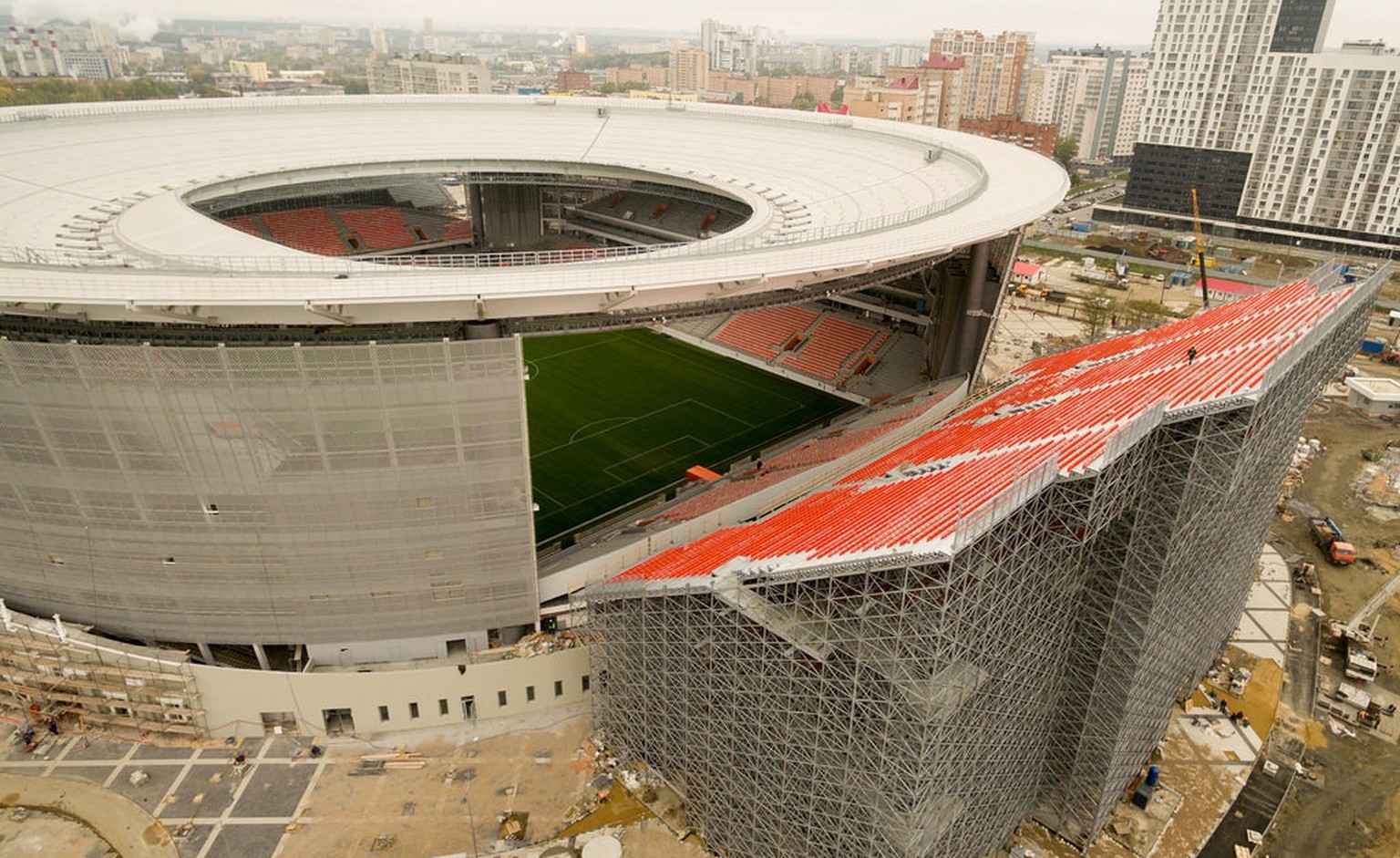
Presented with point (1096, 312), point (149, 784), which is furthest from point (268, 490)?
point (1096, 312)

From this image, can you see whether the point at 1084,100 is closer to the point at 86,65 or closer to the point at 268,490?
the point at 268,490

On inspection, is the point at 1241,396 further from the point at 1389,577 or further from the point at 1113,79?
the point at 1113,79

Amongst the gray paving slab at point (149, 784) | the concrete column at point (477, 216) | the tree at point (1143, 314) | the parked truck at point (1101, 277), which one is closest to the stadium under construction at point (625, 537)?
the gray paving slab at point (149, 784)

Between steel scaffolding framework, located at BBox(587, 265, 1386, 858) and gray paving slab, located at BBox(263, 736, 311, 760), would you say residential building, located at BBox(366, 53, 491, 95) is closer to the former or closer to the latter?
gray paving slab, located at BBox(263, 736, 311, 760)

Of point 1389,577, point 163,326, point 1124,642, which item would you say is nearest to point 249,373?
point 163,326

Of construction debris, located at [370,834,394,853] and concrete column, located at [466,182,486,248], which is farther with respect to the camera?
concrete column, located at [466,182,486,248]

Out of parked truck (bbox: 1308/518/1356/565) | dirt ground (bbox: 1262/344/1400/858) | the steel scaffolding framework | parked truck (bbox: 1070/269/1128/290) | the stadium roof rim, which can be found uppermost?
the stadium roof rim

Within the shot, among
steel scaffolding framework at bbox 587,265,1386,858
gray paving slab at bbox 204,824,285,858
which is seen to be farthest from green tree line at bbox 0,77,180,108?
steel scaffolding framework at bbox 587,265,1386,858
